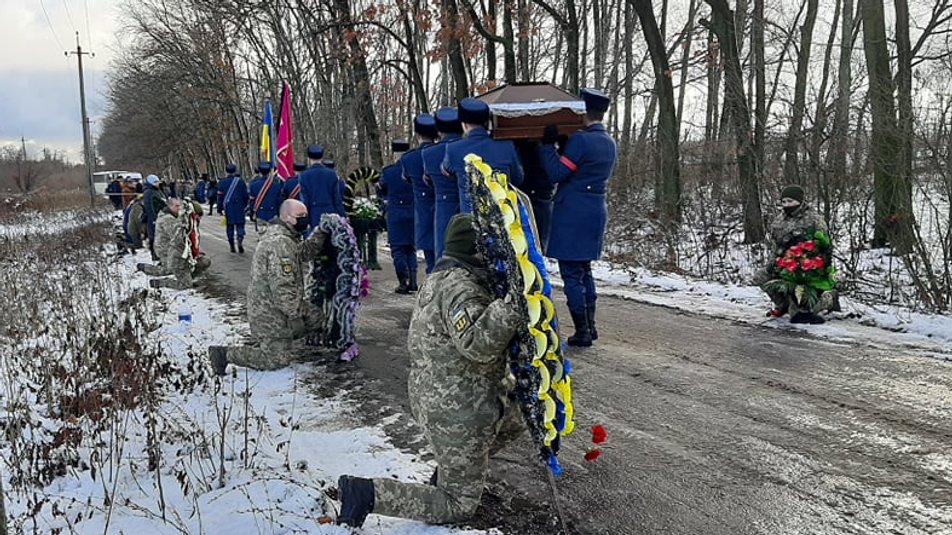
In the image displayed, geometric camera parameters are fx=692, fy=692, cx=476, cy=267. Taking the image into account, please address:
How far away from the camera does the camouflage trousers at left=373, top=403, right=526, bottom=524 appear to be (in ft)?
11.1

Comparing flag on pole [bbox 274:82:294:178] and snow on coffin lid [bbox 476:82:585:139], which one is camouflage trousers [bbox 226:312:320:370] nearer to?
snow on coffin lid [bbox 476:82:585:139]

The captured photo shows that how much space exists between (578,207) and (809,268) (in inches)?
106

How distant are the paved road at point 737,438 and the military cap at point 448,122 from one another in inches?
93.2

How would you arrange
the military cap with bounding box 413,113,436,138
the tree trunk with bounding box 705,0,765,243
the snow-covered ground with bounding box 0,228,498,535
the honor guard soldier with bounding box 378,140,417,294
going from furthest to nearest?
the tree trunk with bounding box 705,0,765,243 → the honor guard soldier with bounding box 378,140,417,294 → the military cap with bounding box 413,113,436,138 → the snow-covered ground with bounding box 0,228,498,535

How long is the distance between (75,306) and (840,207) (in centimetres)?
1175

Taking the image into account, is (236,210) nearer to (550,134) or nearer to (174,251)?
(174,251)

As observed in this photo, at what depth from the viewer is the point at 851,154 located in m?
10.9

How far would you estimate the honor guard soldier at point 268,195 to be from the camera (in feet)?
48.4

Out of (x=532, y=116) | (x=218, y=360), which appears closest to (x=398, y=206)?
(x=532, y=116)

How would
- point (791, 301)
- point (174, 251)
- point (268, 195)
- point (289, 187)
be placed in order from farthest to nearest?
1. point (268, 195)
2. point (289, 187)
3. point (174, 251)
4. point (791, 301)

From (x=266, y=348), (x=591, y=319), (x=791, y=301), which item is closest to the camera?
(x=266, y=348)

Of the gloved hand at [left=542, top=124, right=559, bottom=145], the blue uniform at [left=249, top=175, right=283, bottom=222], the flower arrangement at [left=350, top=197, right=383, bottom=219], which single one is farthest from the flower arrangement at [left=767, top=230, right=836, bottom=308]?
the blue uniform at [left=249, top=175, right=283, bottom=222]

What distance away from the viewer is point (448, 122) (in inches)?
289

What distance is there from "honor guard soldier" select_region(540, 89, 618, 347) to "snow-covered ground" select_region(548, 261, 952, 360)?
233 cm
